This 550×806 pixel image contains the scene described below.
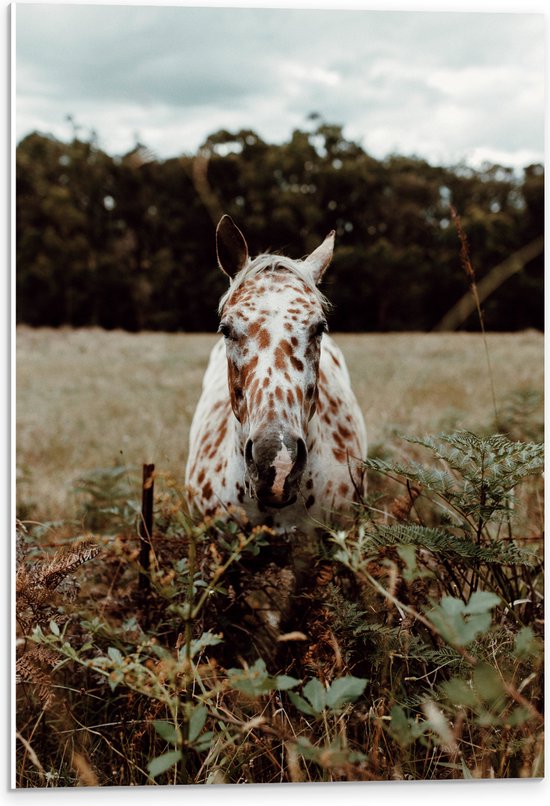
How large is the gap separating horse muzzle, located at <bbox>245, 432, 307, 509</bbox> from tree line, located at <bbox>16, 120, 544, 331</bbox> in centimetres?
150

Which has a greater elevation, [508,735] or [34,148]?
[34,148]

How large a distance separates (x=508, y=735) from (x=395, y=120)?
2.58 meters

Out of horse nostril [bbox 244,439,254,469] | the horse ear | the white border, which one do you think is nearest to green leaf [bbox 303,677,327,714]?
horse nostril [bbox 244,439,254,469]

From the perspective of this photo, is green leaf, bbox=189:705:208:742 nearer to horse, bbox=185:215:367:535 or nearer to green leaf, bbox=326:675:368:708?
green leaf, bbox=326:675:368:708

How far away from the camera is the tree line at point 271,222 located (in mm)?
3227

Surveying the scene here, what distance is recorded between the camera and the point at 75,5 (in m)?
2.24

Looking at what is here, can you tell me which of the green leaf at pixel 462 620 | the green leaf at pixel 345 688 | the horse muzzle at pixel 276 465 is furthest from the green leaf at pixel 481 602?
the horse muzzle at pixel 276 465

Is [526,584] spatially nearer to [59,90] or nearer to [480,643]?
[480,643]

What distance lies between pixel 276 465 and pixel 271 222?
2.55m

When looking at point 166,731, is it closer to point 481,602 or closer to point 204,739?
point 204,739

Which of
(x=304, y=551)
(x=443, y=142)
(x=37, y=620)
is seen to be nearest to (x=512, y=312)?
(x=443, y=142)

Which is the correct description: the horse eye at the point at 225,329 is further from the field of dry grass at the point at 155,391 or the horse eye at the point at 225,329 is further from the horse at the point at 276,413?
the field of dry grass at the point at 155,391

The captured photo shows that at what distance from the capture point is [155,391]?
6602mm

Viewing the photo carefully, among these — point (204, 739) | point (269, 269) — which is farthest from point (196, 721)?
point (269, 269)
